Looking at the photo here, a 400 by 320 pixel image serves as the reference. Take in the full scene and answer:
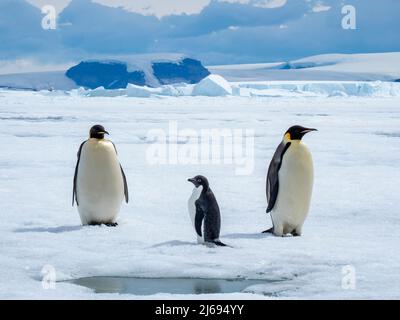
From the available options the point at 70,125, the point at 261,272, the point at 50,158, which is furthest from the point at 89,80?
the point at 261,272

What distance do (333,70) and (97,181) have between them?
9434 centimetres

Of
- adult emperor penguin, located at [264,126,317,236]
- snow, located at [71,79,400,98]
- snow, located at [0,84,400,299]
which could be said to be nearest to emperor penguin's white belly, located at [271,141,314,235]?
adult emperor penguin, located at [264,126,317,236]

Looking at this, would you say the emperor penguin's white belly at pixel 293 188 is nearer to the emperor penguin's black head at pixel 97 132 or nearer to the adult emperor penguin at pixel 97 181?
the adult emperor penguin at pixel 97 181

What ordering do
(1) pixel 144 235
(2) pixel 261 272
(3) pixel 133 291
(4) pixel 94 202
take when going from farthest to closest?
(4) pixel 94 202, (1) pixel 144 235, (2) pixel 261 272, (3) pixel 133 291

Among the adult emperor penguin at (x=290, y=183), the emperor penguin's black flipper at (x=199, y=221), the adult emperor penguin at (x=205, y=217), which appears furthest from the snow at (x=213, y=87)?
the emperor penguin's black flipper at (x=199, y=221)

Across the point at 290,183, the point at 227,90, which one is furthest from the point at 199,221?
the point at 227,90

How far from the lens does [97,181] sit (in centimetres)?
500

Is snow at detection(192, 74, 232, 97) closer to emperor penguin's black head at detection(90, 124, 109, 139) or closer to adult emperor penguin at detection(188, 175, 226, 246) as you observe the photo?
emperor penguin's black head at detection(90, 124, 109, 139)

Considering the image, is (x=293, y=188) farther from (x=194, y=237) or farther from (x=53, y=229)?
(x=53, y=229)

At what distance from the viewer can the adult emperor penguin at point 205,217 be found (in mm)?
4301

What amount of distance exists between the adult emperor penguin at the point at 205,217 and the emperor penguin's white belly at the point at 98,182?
87cm

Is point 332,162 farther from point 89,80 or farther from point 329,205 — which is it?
point 89,80
